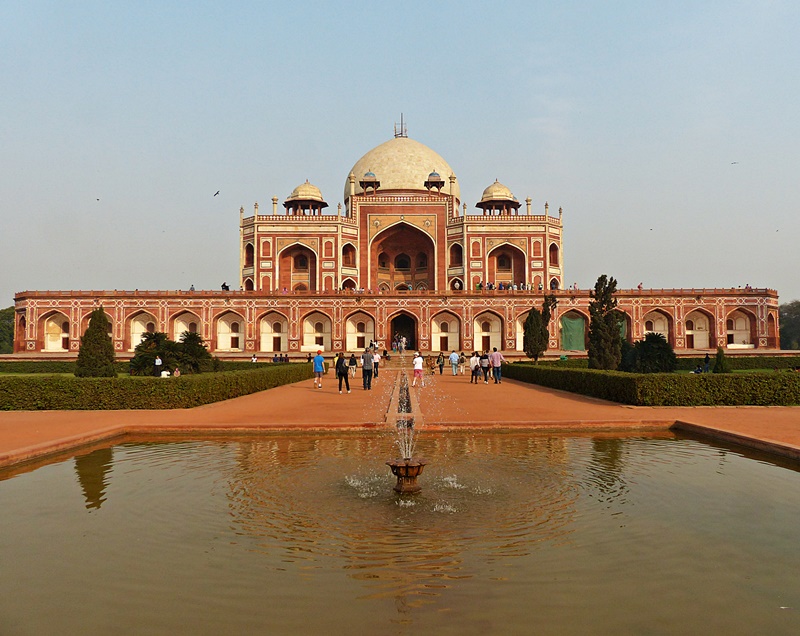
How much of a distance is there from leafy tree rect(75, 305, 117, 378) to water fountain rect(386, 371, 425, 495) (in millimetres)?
9052

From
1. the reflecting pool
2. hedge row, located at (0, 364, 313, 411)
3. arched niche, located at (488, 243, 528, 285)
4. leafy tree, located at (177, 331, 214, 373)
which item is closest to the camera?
the reflecting pool

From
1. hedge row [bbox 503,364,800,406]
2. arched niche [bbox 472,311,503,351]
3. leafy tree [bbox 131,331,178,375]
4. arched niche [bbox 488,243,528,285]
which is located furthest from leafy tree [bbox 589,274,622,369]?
arched niche [bbox 488,243,528,285]

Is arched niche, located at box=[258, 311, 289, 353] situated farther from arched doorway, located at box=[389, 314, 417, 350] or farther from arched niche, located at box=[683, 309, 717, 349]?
arched niche, located at box=[683, 309, 717, 349]

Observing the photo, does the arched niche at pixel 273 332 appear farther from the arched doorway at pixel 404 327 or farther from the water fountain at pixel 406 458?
the water fountain at pixel 406 458

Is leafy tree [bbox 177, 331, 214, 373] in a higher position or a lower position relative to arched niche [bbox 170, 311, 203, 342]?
lower

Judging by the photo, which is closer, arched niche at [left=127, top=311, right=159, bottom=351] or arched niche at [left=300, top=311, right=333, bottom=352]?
arched niche at [left=127, top=311, right=159, bottom=351]

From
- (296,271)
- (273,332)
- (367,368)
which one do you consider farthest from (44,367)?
(367,368)

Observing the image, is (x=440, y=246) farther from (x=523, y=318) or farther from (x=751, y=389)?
(x=751, y=389)

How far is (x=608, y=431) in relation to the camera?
9.98 metres

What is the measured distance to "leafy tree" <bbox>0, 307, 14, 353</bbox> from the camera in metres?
49.7

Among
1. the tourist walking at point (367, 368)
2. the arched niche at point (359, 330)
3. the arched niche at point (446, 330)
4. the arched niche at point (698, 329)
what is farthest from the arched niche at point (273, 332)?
the arched niche at point (698, 329)

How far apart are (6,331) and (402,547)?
196 ft

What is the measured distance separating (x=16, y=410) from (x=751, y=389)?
1462cm

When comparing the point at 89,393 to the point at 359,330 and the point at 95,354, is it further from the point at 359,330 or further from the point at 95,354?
the point at 359,330
